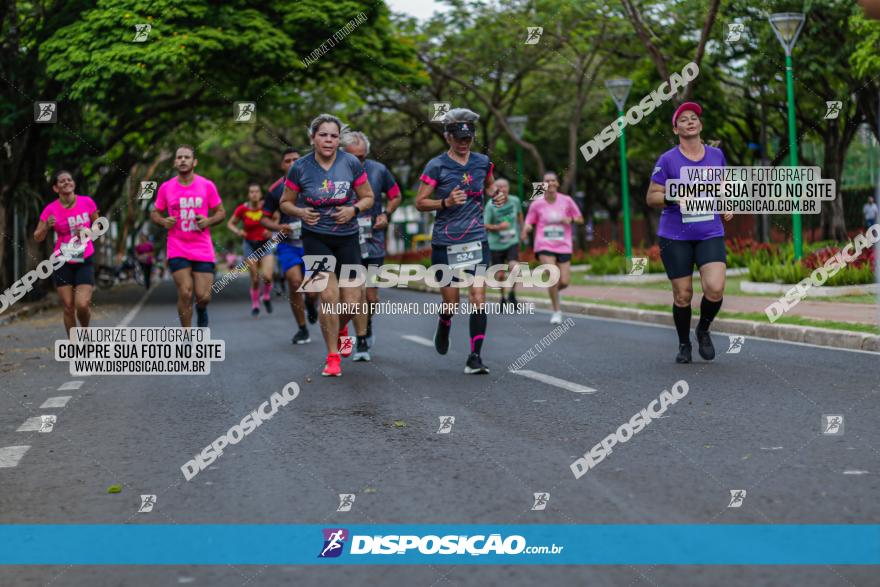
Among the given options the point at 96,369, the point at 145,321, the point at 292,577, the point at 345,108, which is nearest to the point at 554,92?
the point at 345,108

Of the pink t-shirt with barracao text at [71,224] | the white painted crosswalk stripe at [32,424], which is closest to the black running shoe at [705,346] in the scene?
the white painted crosswalk stripe at [32,424]

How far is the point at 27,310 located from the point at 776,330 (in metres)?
14.6

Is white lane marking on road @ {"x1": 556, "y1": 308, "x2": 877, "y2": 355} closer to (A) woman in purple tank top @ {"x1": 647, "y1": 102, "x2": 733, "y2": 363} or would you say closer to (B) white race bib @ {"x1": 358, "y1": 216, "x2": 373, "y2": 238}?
(A) woman in purple tank top @ {"x1": 647, "y1": 102, "x2": 733, "y2": 363}

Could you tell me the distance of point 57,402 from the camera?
8172 mm

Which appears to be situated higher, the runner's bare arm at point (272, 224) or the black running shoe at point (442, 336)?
the runner's bare arm at point (272, 224)

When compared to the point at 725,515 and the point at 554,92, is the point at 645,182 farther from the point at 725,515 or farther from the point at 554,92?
the point at 725,515

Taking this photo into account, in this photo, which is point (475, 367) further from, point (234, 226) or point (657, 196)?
point (234, 226)

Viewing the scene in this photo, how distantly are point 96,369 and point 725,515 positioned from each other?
736 cm

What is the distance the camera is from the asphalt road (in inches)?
163

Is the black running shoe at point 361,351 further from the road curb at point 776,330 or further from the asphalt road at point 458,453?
the road curb at point 776,330

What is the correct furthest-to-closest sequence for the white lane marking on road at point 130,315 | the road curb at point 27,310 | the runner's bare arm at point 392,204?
the road curb at point 27,310
the white lane marking on road at point 130,315
the runner's bare arm at point 392,204

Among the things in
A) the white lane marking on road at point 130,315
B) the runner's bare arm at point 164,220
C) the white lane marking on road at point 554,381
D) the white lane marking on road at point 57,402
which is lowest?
the white lane marking on road at point 130,315

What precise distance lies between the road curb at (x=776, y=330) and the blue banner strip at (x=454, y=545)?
6640 millimetres

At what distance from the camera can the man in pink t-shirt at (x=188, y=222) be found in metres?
10.8
